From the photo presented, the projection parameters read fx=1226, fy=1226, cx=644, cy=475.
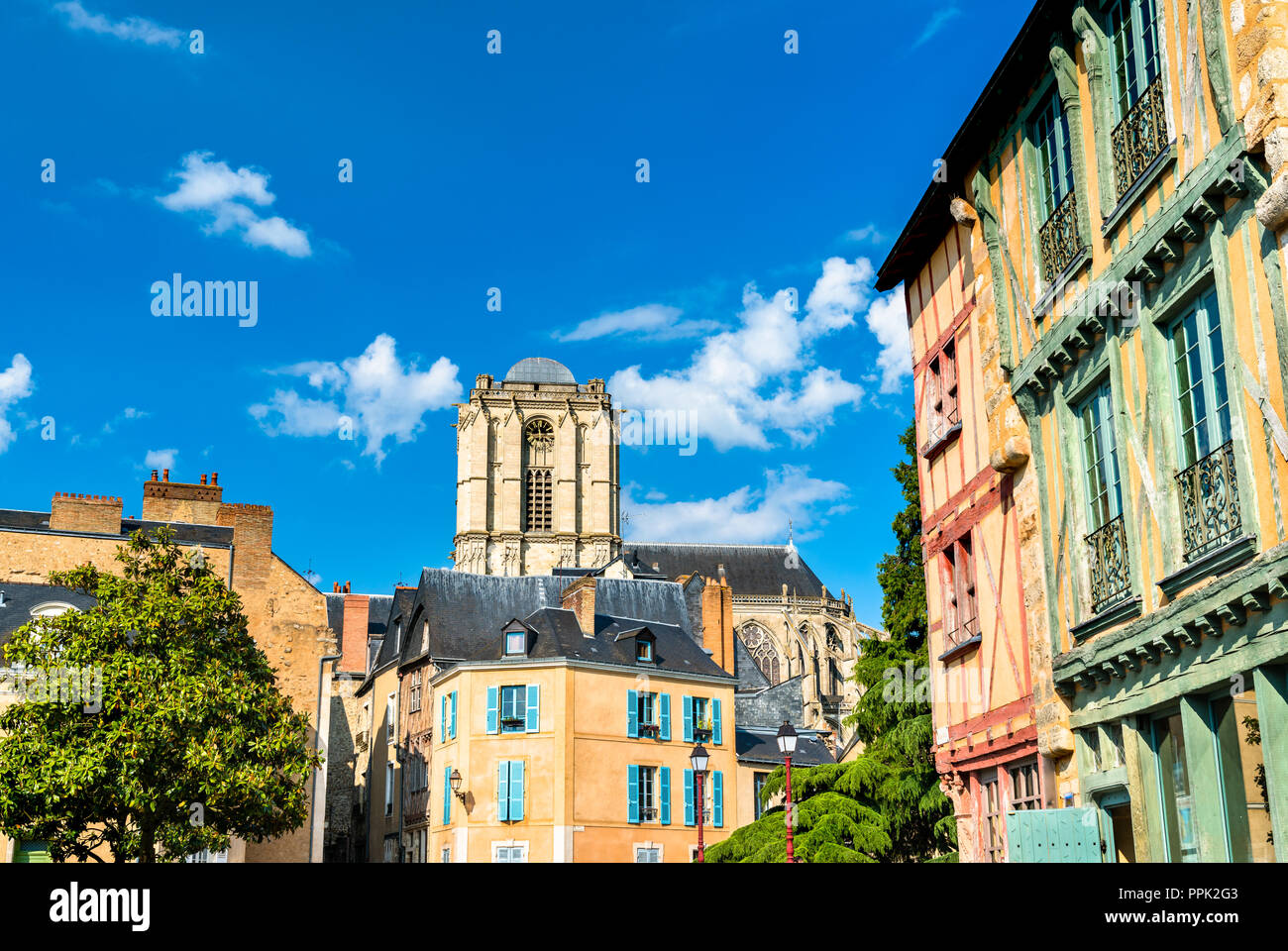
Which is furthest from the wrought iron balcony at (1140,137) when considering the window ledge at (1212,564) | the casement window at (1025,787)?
the casement window at (1025,787)

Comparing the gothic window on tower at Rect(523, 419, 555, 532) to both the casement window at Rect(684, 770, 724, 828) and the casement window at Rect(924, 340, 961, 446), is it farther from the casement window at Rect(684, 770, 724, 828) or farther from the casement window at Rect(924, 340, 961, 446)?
the casement window at Rect(924, 340, 961, 446)

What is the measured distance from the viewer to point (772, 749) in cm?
3250

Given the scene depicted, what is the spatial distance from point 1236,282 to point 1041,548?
10.7ft

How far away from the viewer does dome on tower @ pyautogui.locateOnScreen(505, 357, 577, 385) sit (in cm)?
7794

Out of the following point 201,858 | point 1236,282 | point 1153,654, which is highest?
point 1236,282

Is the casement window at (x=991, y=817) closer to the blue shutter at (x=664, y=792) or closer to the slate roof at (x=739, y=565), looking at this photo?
the blue shutter at (x=664, y=792)

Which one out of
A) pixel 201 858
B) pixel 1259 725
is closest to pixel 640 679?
pixel 201 858

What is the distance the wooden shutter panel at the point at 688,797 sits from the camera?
2852 cm

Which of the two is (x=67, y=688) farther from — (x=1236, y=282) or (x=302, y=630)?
(x=1236, y=282)

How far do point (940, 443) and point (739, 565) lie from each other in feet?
197

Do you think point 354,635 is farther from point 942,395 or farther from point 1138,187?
point 1138,187

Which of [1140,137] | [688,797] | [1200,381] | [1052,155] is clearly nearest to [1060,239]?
[1052,155]
